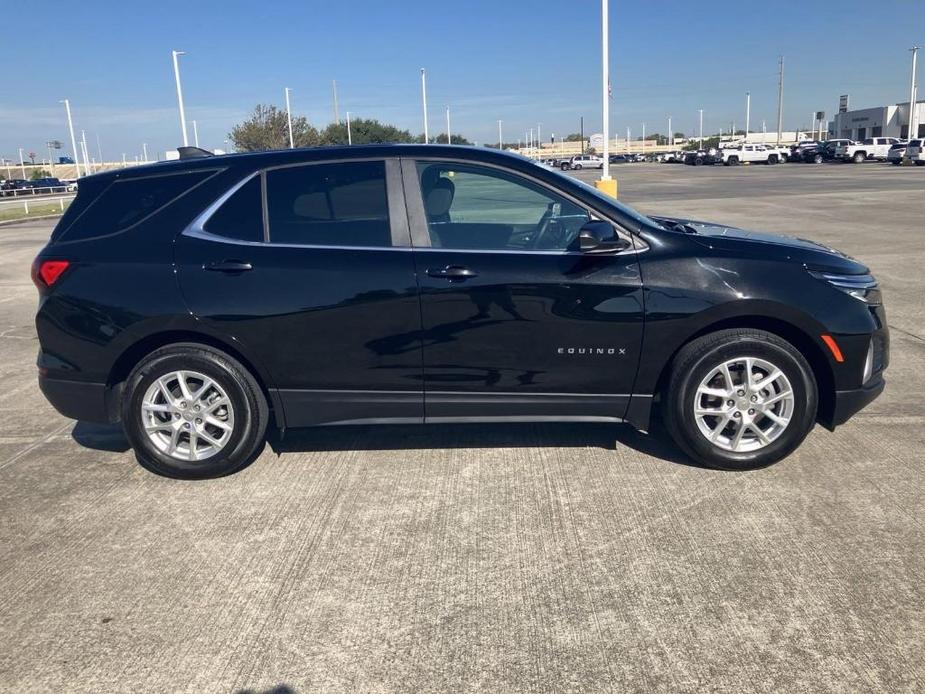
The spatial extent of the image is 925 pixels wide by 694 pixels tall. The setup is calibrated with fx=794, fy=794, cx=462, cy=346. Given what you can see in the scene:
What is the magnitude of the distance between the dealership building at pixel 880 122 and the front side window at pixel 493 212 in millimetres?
90593

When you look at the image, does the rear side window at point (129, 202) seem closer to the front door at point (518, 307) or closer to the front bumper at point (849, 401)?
the front door at point (518, 307)

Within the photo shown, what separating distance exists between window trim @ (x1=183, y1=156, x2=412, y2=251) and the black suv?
11mm

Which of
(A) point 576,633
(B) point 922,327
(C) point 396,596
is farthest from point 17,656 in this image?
(B) point 922,327

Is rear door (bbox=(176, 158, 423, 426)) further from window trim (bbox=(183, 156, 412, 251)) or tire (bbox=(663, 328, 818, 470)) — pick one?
tire (bbox=(663, 328, 818, 470))

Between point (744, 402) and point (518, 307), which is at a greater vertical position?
point (518, 307)

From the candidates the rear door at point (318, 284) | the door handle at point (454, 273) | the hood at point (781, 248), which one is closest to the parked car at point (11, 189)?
the rear door at point (318, 284)

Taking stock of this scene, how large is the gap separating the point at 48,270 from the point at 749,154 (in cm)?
7023

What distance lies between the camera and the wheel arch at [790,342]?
14.3ft

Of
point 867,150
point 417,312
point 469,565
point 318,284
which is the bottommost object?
point 469,565

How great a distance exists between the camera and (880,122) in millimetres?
87812

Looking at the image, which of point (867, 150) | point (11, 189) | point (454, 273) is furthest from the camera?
point (11, 189)

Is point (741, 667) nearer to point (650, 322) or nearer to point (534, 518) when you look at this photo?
point (534, 518)

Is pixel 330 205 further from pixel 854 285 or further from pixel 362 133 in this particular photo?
pixel 362 133

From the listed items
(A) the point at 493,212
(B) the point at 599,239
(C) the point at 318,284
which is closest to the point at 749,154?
(A) the point at 493,212
